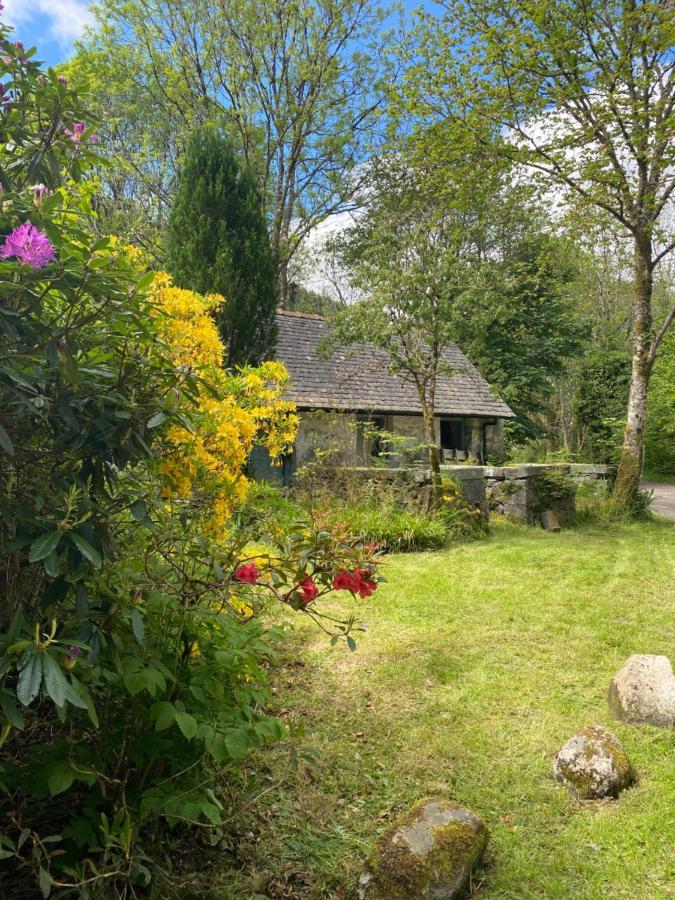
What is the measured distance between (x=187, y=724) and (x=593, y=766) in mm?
2065

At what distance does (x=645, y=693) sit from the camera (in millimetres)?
3229

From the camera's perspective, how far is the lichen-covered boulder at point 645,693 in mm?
3168

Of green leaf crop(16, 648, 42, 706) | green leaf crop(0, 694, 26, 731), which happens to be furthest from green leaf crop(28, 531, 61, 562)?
green leaf crop(0, 694, 26, 731)

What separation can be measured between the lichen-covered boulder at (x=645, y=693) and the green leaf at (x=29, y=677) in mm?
3250

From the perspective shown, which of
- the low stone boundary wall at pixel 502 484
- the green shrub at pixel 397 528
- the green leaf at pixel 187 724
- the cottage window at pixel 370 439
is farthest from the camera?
the cottage window at pixel 370 439

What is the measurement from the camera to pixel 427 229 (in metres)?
10.3

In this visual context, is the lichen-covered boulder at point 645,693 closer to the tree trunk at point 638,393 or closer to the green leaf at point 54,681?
the green leaf at point 54,681

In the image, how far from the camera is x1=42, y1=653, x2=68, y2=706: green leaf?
1104 mm

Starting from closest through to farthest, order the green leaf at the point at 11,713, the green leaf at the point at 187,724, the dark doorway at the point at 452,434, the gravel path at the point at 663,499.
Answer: the green leaf at the point at 11,713 < the green leaf at the point at 187,724 < the gravel path at the point at 663,499 < the dark doorway at the point at 452,434

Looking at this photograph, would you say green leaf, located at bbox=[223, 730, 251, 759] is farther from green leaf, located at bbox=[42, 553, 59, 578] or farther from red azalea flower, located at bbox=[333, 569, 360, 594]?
green leaf, located at bbox=[42, 553, 59, 578]

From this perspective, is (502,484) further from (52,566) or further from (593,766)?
(52,566)

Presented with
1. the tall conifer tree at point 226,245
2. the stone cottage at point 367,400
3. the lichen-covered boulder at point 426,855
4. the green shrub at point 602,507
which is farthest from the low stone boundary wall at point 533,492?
the lichen-covered boulder at point 426,855

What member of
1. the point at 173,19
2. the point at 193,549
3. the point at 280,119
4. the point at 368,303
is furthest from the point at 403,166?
the point at 193,549

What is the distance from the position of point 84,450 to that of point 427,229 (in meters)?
9.90
